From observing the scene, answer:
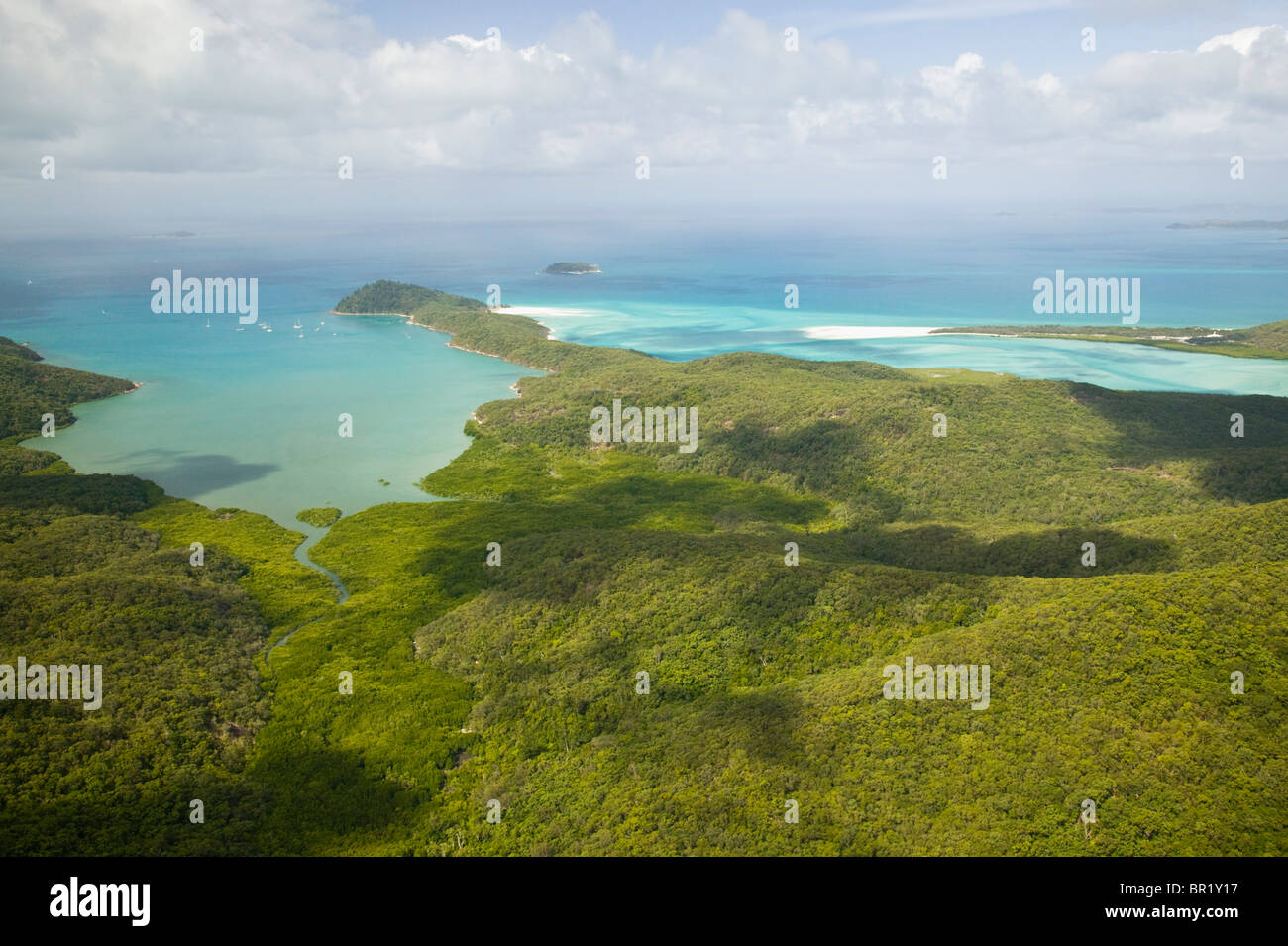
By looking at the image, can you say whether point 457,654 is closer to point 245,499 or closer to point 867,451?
point 245,499

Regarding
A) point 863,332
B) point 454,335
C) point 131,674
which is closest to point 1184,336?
point 863,332

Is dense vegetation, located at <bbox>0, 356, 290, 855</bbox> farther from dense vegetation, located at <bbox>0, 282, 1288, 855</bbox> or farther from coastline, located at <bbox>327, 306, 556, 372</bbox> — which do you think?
coastline, located at <bbox>327, 306, 556, 372</bbox>

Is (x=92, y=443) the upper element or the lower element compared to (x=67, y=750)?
upper

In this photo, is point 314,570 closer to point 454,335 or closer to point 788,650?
point 788,650

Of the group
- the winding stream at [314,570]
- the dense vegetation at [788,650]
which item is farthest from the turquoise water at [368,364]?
the dense vegetation at [788,650]

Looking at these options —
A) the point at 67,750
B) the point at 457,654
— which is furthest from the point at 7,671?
the point at 457,654

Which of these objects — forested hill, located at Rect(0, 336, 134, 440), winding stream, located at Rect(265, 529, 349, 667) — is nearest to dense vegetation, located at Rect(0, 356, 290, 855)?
winding stream, located at Rect(265, 529, 349, 667)

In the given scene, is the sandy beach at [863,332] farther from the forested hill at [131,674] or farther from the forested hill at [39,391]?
the forested hill at [131,674]
